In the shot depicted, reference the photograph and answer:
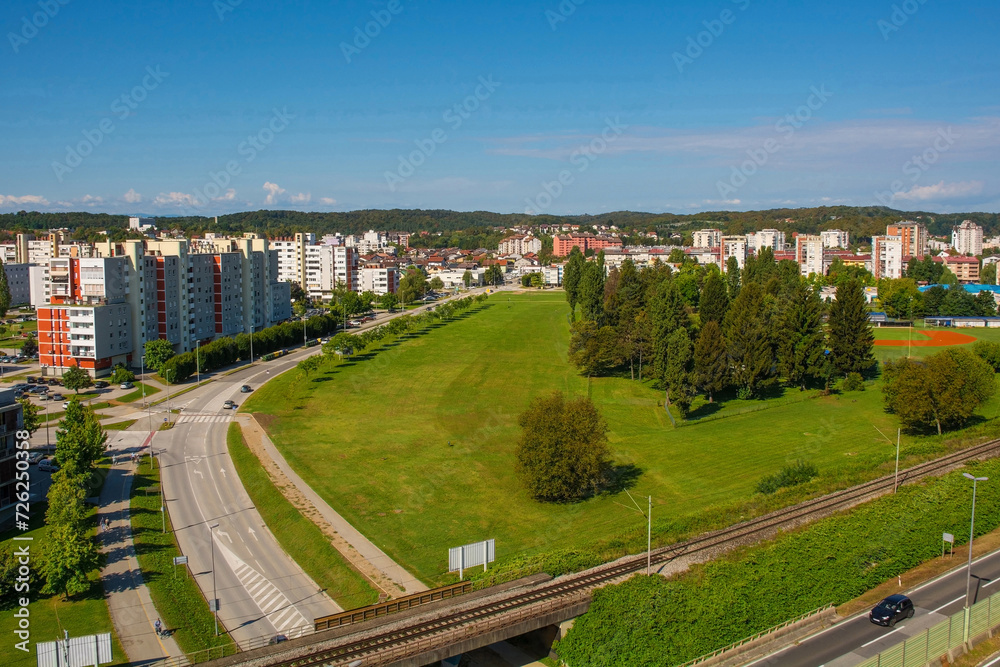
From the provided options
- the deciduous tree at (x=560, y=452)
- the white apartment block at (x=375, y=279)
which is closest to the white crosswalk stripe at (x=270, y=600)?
the deciduous tree at (x=560, y=452)

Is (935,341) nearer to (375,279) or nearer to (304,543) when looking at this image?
(304,543)

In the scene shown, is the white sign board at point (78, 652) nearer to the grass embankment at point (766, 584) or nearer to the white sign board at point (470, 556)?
the white sign board at point (470, 556)

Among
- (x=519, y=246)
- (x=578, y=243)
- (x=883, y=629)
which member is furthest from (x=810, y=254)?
(x=883, y=629)

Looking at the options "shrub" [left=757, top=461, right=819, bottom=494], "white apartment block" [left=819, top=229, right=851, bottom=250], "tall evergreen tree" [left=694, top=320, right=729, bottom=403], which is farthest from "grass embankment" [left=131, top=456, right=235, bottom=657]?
"white apartment block" [left=819, top=229, right=851, bottom=250]

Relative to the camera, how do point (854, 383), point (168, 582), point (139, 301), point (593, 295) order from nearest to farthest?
point (168, 582) < point (854, 383) < point (139, 301) < point (593, 295)

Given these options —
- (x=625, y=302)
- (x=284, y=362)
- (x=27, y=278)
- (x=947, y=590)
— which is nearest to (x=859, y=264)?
(x=625, y=302)

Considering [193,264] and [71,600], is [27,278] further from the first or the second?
[71,600]
